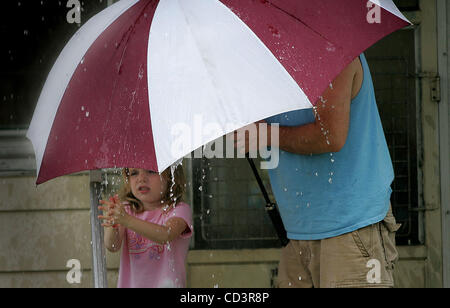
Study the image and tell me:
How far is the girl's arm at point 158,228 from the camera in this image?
11.4 feet

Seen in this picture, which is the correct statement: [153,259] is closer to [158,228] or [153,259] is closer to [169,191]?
[158,228]

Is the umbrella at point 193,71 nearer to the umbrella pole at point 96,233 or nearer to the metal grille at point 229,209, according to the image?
the umbrella pole at point 96,233

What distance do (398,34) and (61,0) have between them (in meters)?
2.26

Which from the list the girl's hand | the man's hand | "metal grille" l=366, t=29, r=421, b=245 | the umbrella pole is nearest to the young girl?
the girl's hand

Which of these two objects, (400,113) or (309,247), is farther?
(400,113)

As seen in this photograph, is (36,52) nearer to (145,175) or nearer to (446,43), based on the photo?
(145,175)

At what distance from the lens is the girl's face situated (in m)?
3.70

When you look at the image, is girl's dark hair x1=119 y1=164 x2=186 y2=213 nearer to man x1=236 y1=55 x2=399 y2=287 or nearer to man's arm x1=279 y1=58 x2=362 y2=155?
man x1=236 y1=55 x2=399 y2=287

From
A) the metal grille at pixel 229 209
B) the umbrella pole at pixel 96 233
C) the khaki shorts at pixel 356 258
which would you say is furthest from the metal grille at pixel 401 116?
the umbrella pole at pixel 96 233

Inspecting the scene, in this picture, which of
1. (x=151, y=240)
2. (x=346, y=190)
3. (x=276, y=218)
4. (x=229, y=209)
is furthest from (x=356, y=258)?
(x=229, y=209)

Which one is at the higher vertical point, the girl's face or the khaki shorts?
the girl's face

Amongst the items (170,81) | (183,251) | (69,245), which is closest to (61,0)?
(69,245)

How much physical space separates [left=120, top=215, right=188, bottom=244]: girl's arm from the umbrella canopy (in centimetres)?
82

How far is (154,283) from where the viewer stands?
3.68 meters
